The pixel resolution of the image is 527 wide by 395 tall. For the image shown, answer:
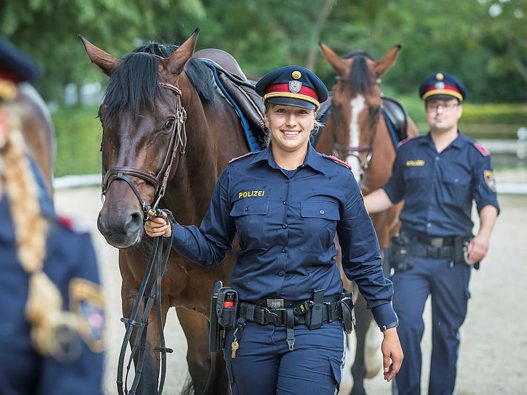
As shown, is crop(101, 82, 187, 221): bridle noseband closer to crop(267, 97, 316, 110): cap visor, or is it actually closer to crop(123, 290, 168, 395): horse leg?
crop(267, 97, 316, 110): cap visor

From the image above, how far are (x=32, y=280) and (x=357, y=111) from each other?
5032mm

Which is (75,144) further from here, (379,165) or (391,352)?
(391,352)

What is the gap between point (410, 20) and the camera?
32531 millimetres

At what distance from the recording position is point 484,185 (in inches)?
222

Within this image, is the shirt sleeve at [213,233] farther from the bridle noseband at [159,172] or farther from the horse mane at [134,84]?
the horse mane at [134,84]

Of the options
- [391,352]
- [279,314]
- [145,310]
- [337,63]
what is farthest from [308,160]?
[337,63]

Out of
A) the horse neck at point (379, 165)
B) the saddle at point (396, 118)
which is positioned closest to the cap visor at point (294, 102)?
the horse neck at point (379, 165)

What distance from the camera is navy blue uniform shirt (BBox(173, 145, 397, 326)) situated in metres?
Result: 3.66

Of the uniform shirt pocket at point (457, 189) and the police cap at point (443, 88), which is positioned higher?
the police cap at point (443, 88)

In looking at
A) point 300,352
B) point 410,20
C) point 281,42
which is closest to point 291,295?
point 300,352

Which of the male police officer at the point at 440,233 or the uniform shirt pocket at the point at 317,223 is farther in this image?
the male police officer at the point at 440,233

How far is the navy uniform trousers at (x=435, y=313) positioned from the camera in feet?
18.1

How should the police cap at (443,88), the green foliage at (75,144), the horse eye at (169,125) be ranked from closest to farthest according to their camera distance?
Answer: the horse eye at (169,125) → the police cap at (443,88) → the green foliage at (75,144)

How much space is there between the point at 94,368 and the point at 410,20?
104 ft
